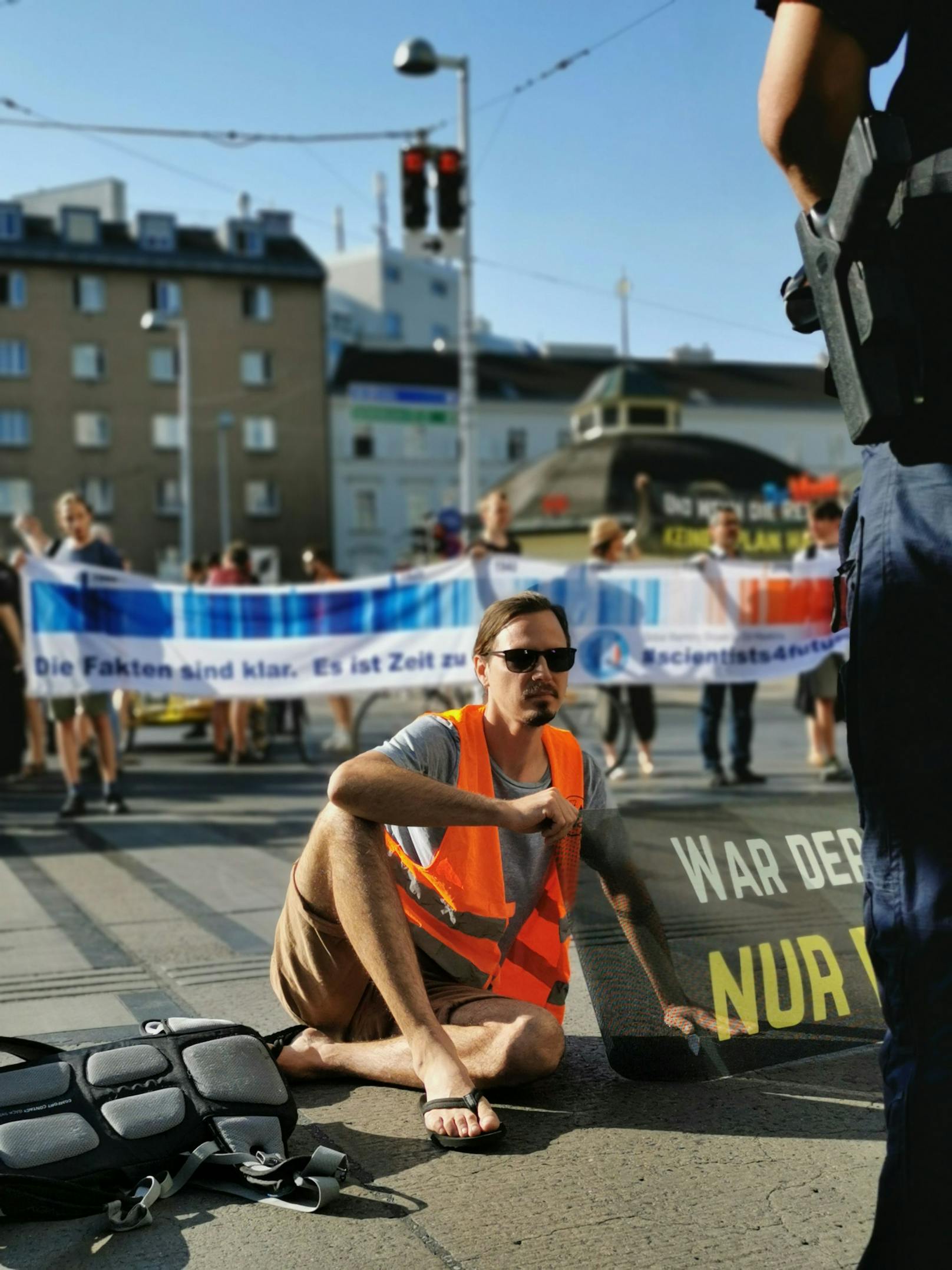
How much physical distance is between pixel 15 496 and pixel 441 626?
54864 millimetres

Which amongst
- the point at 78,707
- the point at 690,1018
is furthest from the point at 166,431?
the point at 690,1018

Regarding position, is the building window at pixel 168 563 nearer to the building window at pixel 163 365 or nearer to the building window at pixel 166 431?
the building window at pixel 166 431

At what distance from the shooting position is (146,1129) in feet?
10.0

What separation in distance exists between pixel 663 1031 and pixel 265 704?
9.96m

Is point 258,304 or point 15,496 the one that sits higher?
point 258,304

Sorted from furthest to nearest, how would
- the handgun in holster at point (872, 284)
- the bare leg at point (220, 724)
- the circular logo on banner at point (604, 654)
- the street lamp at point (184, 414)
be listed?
the street lamp at point (184, 414) → the bare leg at point (220, 724) → the circular logo on banner at point (604, 654) → the handgun in holster at point (872, 284)

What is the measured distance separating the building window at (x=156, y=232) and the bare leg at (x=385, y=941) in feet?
212

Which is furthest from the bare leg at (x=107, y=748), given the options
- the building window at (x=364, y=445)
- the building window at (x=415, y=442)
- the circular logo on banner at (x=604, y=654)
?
the building window at (x=415, y=442)

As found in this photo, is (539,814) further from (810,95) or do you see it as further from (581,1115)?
(810,95)

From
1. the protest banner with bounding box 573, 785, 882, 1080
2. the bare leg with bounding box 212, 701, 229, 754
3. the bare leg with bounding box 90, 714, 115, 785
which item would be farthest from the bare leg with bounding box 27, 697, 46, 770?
the protest banner with bounding box 573, 785, 882, 1080

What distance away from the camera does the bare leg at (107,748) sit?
9477 millimetres

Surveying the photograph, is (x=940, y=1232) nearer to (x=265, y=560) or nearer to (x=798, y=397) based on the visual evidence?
(x=265, y=560)

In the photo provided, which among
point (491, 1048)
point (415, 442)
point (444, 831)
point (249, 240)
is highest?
point (249, 240)

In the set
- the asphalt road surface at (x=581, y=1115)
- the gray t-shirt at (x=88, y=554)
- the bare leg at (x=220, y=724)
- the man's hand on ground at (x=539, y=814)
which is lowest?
the bare leg at (x=220, y=724)
